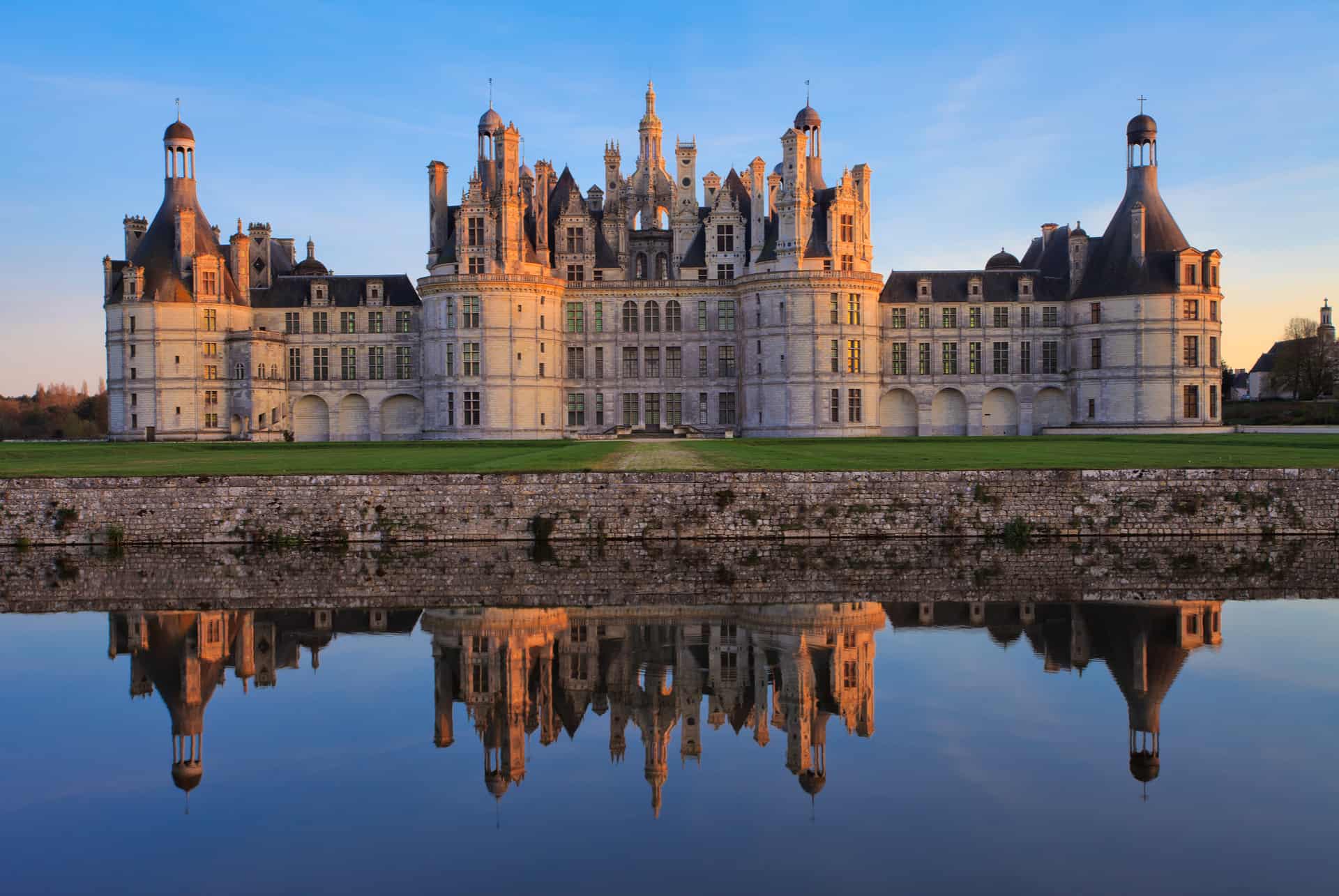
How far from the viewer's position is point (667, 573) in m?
25.5

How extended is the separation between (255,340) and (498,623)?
50.1 meters

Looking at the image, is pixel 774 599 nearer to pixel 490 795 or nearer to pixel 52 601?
pixel 490 795

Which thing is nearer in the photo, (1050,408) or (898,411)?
(1050,408)

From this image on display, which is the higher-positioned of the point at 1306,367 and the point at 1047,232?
the point at 1047,232

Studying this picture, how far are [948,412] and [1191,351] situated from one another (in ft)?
44.2

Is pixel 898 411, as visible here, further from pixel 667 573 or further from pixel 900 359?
pixel 667 573

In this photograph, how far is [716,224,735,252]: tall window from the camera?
66000 millimetres

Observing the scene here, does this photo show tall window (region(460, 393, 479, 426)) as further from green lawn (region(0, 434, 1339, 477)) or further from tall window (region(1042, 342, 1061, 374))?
tall window (region(1042, 342, 1061, 374))

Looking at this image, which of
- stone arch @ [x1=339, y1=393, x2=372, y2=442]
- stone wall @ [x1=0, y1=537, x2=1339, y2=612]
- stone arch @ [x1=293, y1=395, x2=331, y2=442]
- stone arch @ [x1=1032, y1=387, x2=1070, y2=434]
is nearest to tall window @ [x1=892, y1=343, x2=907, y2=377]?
stone arch @ [x1=1032, y1=387, x2=1070, y2=434]

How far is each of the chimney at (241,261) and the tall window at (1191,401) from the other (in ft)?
176

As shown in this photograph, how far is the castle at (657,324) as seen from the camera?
2448 inches

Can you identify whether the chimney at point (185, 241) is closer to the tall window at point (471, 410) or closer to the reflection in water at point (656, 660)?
the tall window at point (471, 410)

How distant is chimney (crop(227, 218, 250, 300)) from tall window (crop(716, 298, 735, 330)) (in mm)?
27678

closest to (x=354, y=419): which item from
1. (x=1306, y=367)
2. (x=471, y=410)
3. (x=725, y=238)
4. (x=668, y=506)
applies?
(x=471, y=410)
